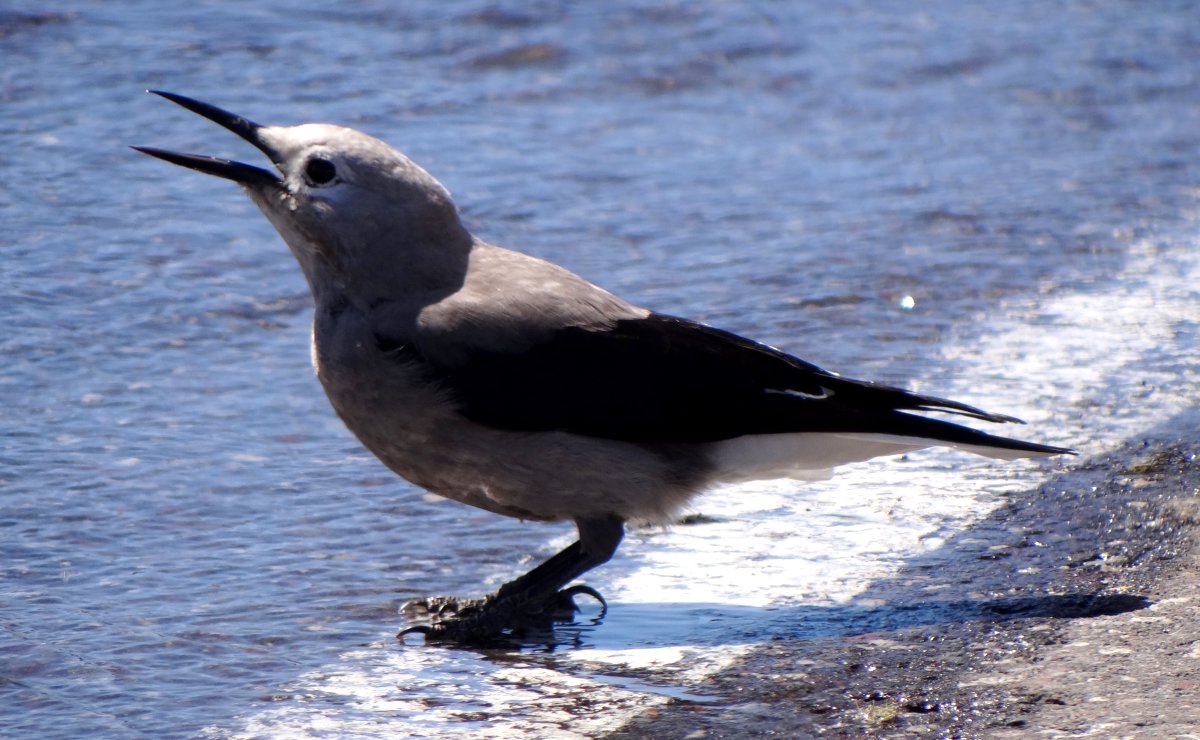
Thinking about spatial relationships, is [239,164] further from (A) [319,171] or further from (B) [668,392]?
(B) [668,392]

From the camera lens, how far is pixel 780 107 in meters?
9.46

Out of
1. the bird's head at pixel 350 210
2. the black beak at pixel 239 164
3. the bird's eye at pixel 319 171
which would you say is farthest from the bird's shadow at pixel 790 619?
the black beak at pixel 239 164

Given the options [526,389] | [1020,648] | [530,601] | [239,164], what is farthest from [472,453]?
[1020,648]

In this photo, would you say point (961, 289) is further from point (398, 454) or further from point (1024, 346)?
point (398, 454)

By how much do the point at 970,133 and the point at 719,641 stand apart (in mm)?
5860

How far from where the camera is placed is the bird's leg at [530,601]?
159 inches

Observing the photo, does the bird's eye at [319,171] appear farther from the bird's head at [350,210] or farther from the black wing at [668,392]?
the black wing at [668,392]

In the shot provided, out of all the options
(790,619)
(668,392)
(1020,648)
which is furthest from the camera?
(668,392)

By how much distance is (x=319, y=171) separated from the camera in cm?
446

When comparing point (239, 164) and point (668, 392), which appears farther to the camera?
point (239, 164)

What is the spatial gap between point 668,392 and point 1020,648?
1115 millimetres

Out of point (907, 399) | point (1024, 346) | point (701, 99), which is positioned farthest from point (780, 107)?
point (907, 399)

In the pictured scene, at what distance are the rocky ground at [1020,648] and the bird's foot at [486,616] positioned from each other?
0.61 meters

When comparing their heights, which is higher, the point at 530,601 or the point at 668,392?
the point at 668,392
